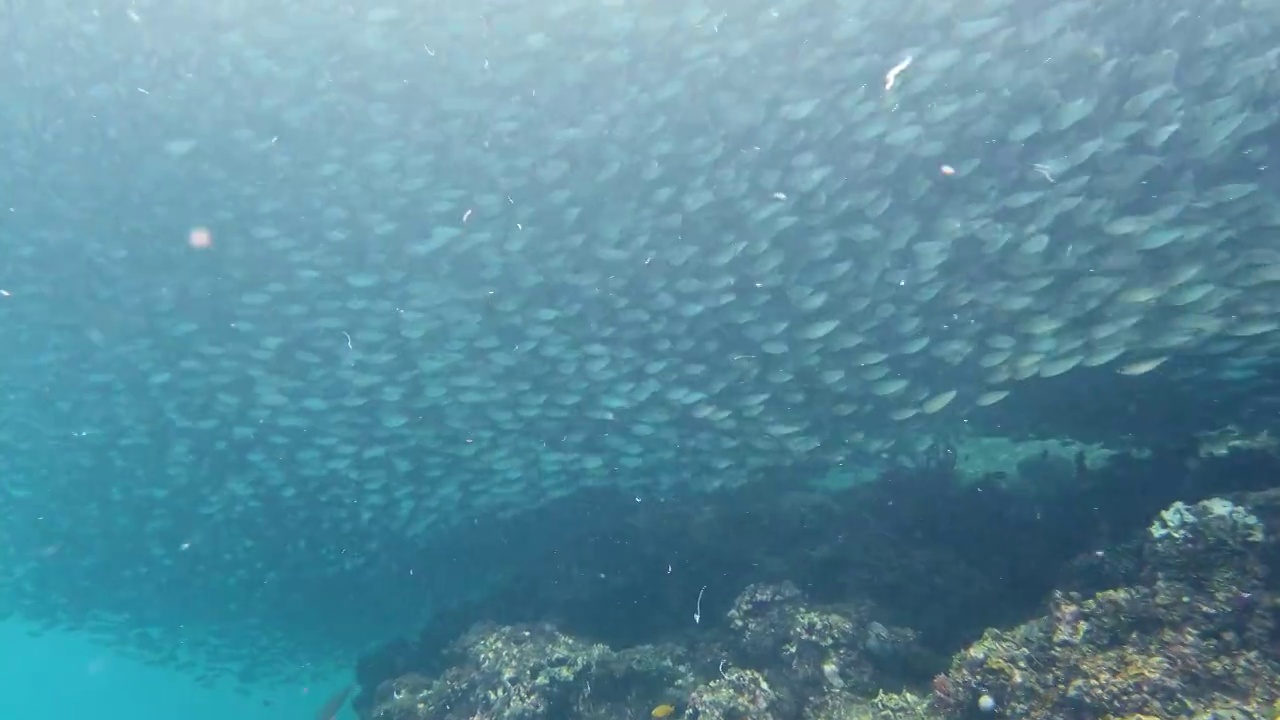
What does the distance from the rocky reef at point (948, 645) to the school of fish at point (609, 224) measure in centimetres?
239

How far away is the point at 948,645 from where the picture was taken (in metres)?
11.5

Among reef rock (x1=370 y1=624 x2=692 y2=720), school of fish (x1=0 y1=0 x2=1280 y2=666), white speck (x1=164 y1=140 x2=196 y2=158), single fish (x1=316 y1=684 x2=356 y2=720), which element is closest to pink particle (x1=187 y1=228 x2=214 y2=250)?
school of fish (x1=0 y1=0 x2=1280 y2=666)

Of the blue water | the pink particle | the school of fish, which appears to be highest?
the blue water

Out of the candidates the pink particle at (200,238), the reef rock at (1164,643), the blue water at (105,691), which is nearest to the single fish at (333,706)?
the pink particle at (200,238)

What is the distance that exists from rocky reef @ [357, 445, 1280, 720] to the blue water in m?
34.0

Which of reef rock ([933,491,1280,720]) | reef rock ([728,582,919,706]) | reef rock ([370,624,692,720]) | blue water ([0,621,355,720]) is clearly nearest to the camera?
reef rock ([933,491,1280,720])

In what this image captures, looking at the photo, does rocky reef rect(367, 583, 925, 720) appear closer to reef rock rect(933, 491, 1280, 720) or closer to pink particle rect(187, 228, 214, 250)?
reef rock rect(933, 491, 1280, 720)

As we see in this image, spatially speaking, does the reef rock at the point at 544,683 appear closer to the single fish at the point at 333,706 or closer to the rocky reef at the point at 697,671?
the rocky reef at the point at 697,671

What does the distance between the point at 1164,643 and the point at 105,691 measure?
85.6 m

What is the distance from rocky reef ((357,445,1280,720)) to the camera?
7.73 meters

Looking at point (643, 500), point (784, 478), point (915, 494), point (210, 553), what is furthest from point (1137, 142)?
point (210, 553)

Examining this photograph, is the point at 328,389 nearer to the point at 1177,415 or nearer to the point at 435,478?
the point at 435,478

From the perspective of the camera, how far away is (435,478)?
47.9 feet

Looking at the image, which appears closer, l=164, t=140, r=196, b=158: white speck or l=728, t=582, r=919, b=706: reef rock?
l=164, t=140, r=196, b=158: white speck
